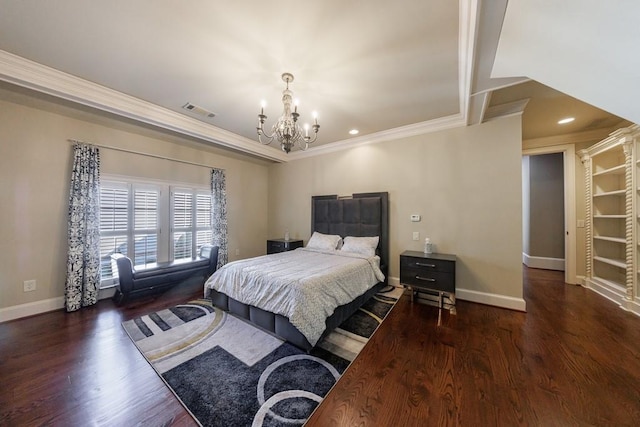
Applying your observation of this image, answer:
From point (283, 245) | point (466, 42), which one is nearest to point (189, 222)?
point (283, 245)

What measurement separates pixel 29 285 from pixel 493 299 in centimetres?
622

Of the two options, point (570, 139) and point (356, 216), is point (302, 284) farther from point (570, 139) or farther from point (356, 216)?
point (570, 139)

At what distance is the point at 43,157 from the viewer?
291cm

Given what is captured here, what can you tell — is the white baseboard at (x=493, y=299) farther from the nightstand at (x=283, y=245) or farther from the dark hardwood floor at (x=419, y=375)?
the nightstand at (x=283, y=245)

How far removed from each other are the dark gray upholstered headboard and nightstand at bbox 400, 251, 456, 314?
605mm

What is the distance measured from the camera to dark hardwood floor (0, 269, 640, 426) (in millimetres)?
1408

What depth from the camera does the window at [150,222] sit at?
3434 millimetres

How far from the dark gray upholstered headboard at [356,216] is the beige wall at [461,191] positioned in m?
0.14

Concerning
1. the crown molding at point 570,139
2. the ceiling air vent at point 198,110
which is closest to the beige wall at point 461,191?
the crown molding at point 570,139

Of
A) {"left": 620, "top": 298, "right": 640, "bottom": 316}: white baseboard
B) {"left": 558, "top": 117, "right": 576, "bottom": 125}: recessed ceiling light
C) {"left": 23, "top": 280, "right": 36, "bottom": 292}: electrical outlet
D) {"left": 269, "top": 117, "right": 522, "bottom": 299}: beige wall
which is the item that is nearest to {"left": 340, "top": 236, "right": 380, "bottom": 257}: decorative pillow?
{"left": 269, "top": 117, "right": 522, "bottom": 299}: beige wall

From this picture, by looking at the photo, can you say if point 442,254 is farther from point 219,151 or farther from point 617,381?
point 219,151

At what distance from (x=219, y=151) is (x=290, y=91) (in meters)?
2.59

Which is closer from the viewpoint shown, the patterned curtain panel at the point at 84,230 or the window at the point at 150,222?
the patterned curtain panel at the point at 84,230

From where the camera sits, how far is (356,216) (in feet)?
13.6
